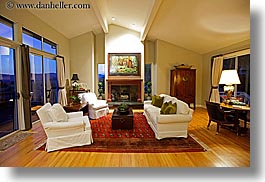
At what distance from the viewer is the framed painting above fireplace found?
8.43 metres

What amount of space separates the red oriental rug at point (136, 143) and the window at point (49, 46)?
10.8 ft

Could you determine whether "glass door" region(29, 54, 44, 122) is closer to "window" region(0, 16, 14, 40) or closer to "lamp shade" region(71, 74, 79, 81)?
"window" region(0, 16, 14, 40)

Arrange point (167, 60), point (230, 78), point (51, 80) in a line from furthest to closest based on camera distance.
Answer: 1. point (167, 60)
2. point (51, 80)
3. point (230, 78)

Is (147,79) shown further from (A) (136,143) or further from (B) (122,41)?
(A) (136,143)

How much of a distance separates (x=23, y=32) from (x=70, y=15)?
1.80 meters

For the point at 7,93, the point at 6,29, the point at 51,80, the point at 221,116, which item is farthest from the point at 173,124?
the point at 51,80

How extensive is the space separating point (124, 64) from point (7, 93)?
196 inches

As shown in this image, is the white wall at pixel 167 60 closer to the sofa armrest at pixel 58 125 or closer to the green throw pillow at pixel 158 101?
the green throw pillow at pixel 158 101

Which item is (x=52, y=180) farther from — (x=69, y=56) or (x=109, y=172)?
(x=69, y=56)

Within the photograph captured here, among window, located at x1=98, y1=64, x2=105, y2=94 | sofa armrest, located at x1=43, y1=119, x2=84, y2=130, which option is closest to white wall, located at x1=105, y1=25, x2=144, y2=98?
window, located at x1=98, y1=64, x2=105, y2=94

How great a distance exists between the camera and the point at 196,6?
15.0ft

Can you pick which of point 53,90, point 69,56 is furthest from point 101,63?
point 53,90

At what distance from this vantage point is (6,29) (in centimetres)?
411

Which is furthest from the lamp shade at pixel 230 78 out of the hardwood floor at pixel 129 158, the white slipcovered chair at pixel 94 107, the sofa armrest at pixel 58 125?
the white slipcovered chair at pixel 94 107
